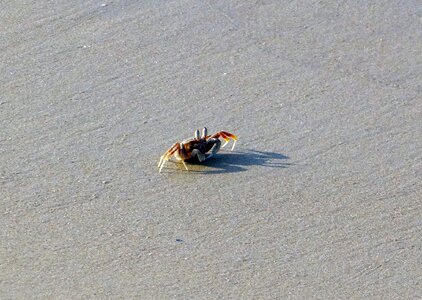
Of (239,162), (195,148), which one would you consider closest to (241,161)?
(239,162)

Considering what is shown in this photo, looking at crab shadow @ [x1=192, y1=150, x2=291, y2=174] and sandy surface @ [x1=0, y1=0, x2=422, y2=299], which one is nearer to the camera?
sandy surface @ [x1=0, y1=0, x2=422, y2=299]

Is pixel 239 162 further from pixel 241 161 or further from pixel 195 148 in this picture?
pixel 195 148

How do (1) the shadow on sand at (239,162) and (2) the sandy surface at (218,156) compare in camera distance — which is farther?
(1) the shadow on sand at (239,162)

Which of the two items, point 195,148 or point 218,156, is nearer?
point 195,148

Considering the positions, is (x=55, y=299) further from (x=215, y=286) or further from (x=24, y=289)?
(x=215, y=286)

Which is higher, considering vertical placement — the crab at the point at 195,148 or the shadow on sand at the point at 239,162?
the crab at the point at 195,148

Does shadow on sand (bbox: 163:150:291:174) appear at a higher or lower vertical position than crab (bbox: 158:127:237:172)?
lower
